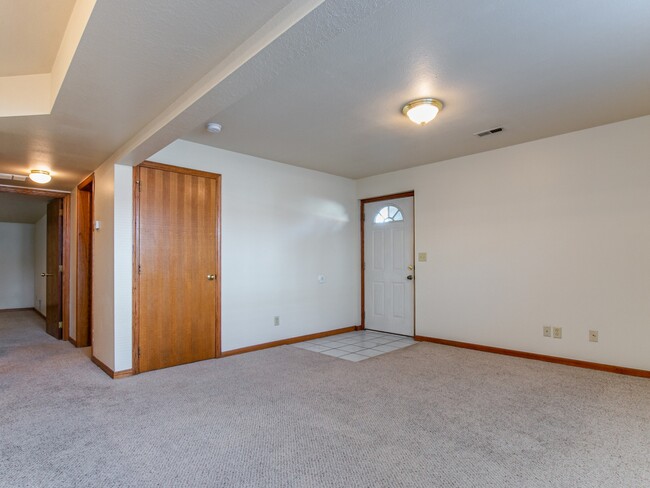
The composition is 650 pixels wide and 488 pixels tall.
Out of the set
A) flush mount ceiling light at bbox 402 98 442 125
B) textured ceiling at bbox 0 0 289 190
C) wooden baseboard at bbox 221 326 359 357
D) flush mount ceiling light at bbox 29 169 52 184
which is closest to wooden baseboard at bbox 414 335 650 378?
wooden baseboard at bbox 221 326 359 357

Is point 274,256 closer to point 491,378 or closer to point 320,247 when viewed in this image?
point 320,247

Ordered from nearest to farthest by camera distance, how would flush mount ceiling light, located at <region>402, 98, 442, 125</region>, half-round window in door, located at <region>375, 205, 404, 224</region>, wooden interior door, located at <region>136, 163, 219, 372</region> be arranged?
1. flush mount ceiling light, located at <region>402, 98, 442, 125</region>
2. wooden interior door, located at <region>136, 163, 219, 372</region>
3. half-round window in door, located at <region>375, 205, 404, 224</region>

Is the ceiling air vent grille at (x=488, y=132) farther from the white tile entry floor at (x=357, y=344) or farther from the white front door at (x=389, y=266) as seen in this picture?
the white tile entry floor at (x=357, y=344)

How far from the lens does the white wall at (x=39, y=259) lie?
8023 mm

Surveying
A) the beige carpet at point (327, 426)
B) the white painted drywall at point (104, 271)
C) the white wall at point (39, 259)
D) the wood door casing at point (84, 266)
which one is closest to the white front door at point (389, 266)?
the beige carpet at point (327, 426)

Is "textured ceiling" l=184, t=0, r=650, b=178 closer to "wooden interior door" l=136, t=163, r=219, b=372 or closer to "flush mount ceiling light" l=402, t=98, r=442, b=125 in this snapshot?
"flush mount ceiling light" l=402, t=98, r=442, b=125

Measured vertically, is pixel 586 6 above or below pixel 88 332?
above

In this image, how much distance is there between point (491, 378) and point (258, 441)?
2.28 m

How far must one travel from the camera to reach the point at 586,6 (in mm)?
1918

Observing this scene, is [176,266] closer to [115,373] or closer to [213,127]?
[115,373]

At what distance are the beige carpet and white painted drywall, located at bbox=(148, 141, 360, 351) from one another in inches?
34.0

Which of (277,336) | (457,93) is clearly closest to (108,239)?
(277,336)

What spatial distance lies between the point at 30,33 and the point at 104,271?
2.37 m

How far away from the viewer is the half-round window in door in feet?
17.9
